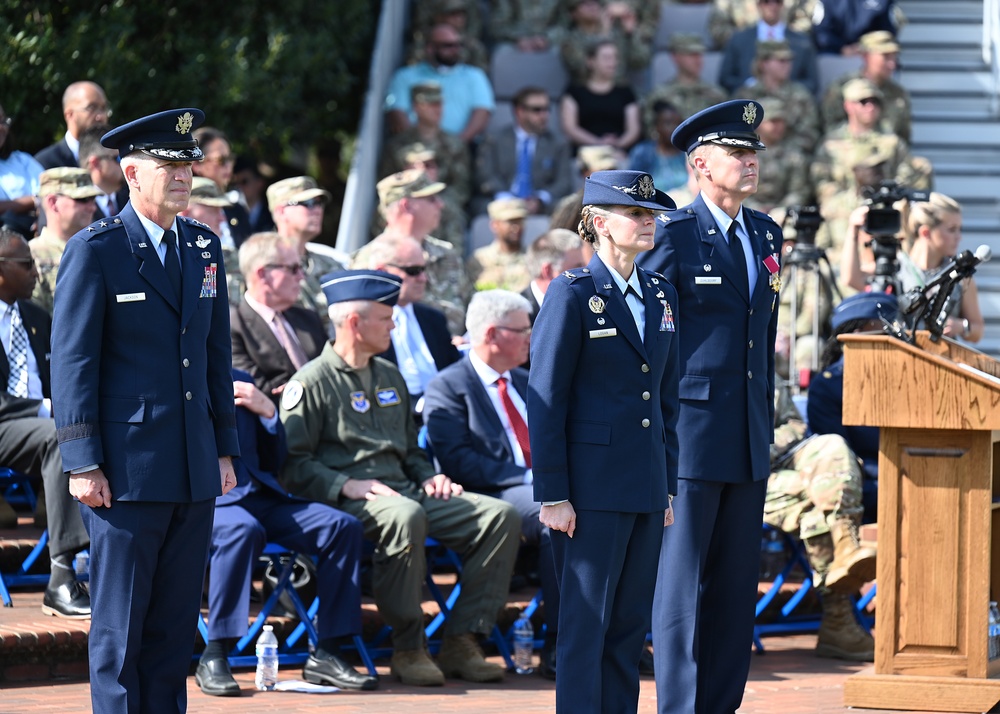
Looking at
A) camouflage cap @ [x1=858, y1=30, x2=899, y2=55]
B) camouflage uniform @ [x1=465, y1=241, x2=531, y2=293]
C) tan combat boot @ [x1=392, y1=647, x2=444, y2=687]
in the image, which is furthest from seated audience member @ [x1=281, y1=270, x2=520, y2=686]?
camouflage cap @ [x1=858, y1=30, x2=899, y2=55]

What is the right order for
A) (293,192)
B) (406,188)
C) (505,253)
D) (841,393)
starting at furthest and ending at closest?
(505,253)
(406,188)
(293,192)
(841,393)

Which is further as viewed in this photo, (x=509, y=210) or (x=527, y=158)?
(x=527, y=158)

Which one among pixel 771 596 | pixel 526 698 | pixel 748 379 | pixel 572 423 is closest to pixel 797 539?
pixel 771 596

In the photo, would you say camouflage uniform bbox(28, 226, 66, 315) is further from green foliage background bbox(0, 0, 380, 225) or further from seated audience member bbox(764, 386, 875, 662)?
seated audience member bbox(764, 386, 875, 662)

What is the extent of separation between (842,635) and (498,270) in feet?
12.4

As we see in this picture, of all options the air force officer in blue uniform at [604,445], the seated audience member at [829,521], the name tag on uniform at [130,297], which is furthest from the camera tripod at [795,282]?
the name tag on uniform at [130,297]

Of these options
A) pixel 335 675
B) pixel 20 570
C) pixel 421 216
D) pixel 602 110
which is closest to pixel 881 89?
pixel 602 110

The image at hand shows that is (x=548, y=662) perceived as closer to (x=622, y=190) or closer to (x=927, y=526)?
(x=927, y=526)

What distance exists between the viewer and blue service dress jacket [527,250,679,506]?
5.12 m

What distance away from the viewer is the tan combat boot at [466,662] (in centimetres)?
701

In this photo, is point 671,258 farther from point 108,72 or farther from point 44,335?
point 108,72

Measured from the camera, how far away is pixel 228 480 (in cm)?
535

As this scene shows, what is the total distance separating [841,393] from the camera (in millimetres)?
7922

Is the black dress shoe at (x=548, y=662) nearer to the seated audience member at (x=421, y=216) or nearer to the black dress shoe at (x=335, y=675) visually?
the black dress shoe at (x=335, y=675)
